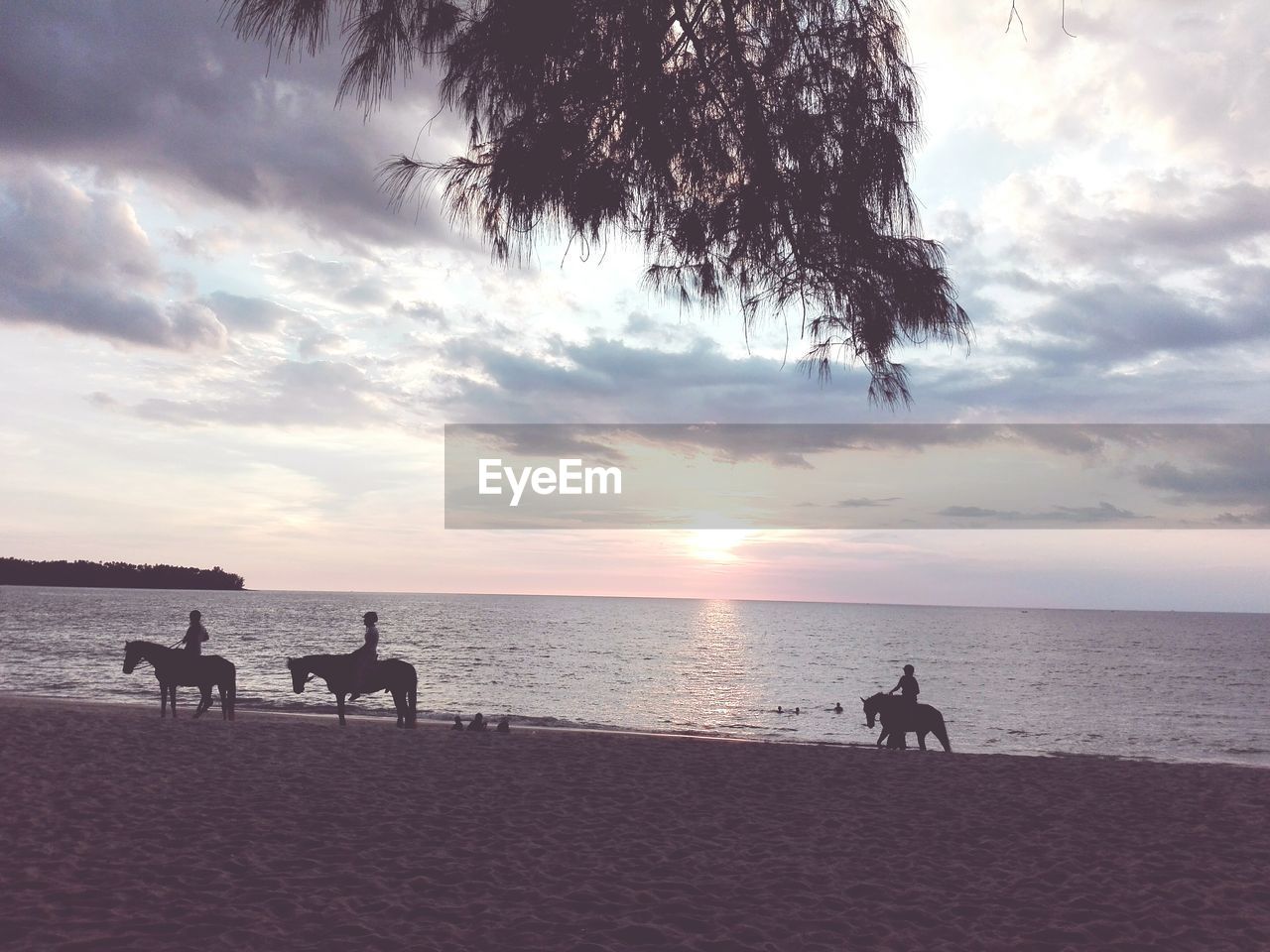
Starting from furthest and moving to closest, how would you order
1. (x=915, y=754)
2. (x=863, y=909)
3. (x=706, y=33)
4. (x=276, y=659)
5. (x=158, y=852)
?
(x=276, y=659)
(x=915, y=754)
(x=158, y=852)
(x=863, y=909)
(x=706, y=33)

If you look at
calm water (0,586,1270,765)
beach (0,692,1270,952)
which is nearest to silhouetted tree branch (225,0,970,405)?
beach (0,692,1270,952)

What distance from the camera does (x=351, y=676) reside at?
15.5 metres

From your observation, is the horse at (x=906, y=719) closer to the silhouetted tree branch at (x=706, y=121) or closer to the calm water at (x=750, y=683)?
the calm water at (x=750, y=683)

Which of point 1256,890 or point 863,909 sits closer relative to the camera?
point 863,909

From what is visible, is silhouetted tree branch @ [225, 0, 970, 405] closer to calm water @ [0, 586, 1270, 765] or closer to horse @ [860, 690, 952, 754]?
horse @ [860, 690, 952, 754]

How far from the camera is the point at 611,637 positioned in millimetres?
88312

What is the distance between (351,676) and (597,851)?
9373mm

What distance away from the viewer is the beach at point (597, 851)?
5.64m

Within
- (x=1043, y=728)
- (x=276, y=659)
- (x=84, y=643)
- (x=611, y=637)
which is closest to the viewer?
(x=1043, y=728)

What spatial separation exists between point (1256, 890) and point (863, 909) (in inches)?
144

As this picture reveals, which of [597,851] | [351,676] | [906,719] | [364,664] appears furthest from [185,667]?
[906,719]

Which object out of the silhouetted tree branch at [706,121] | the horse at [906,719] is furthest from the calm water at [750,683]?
the silhouetted tree branch at [706,121]

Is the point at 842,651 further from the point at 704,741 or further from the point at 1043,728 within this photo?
the point at 704,741

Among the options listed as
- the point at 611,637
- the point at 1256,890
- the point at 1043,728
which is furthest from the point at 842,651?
the point at 1256,890
